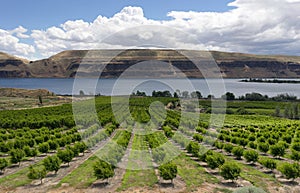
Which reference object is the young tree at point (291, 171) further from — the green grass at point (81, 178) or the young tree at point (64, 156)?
the young tree at point (64, 156)

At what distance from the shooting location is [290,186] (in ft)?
92.4

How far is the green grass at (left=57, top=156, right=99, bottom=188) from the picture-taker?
28.3m

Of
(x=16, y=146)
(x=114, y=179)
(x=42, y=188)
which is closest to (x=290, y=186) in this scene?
(x=114, y=179)

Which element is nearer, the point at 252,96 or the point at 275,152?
the point at 275,152

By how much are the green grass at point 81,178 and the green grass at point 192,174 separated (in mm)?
9740

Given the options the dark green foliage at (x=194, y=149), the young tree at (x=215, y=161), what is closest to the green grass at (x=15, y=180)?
the young tree at (x=215, y=161)

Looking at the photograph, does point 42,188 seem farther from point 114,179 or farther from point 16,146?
point 16,146

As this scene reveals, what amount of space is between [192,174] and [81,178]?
39.6ft

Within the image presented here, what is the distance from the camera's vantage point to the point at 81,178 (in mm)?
29984

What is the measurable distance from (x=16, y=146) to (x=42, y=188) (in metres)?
19.0

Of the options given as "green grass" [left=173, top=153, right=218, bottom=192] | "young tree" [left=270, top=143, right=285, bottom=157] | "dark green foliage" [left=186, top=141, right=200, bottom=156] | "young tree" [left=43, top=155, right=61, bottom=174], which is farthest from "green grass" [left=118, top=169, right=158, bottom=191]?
"young tree" [left=270, top=143, right=285, bottom=157]

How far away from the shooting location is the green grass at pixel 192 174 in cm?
2855

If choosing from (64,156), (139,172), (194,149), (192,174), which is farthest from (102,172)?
(194,149)

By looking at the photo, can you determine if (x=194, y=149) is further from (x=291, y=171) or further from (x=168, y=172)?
(x=291, y=171)
